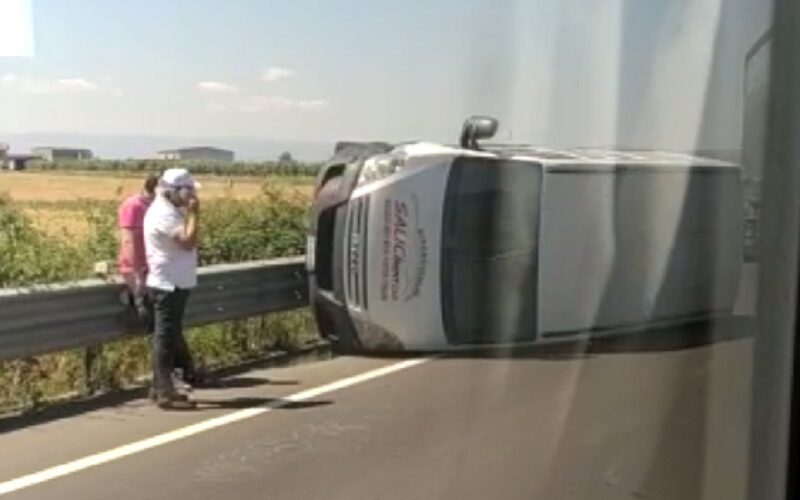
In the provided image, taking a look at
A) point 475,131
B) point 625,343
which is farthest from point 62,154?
point 625,343

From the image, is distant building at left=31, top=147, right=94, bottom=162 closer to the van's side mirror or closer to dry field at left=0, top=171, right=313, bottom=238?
dry field at left=0, top=171, right=313, bottom=238

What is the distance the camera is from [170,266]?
1322mm

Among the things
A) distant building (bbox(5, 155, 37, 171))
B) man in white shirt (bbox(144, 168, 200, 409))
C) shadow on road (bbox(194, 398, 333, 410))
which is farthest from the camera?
shadow on road (bbox(194, 398, 333, 410))

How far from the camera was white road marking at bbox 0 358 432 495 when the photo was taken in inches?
48.8

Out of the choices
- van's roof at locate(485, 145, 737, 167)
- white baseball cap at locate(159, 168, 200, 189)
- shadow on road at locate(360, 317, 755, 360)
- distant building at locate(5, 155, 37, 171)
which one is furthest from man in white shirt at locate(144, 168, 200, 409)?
van's roof at locate(485, 145, 737, 167)

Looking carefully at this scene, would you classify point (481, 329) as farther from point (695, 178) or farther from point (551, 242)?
point (695, 178)

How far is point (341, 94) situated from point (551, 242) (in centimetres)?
40

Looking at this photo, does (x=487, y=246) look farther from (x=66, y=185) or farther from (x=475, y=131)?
(x=66, y=185)

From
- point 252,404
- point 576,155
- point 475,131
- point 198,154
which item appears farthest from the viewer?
point 576,155

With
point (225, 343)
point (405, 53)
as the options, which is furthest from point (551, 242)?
point (225, 343)

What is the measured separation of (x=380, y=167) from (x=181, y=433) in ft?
1.12

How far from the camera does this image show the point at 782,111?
6.29 feet

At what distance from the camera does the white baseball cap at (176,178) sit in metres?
1.27

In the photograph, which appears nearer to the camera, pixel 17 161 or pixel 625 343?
pixel 17 161
